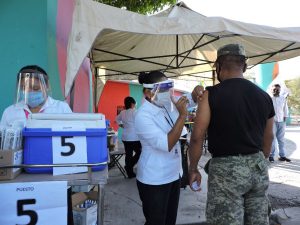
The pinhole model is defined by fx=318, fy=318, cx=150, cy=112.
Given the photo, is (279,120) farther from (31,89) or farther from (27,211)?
(27,211)

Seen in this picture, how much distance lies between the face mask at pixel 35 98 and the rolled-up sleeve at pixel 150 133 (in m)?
0.80

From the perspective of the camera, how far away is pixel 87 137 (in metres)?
1.92

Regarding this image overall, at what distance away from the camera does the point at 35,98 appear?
8.42 feet

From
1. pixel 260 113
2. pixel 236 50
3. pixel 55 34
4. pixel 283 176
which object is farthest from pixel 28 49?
pixel 283 176

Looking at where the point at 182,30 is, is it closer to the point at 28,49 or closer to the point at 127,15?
the point at 127,15

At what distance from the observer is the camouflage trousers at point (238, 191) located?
2209 mm

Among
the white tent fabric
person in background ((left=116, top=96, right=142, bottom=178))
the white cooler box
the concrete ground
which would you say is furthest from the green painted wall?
person in background ((left=116, top=96, right=142, bottom=178))

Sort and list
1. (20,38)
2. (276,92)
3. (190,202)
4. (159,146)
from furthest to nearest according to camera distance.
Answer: (276,92), (190,202), (20,38), (159,146)

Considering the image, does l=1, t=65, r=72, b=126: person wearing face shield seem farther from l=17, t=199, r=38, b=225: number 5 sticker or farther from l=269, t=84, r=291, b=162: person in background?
l=269, t=84, r=291, b=162: person in background

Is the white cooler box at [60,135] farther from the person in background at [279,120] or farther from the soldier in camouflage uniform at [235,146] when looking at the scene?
the person in background at [279,120]

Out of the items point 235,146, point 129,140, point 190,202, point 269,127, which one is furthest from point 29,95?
point 129,140

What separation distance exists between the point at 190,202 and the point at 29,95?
3288 millimetres

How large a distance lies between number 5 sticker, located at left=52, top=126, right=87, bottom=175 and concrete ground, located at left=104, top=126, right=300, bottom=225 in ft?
8.16

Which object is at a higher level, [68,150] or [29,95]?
[29,95]
